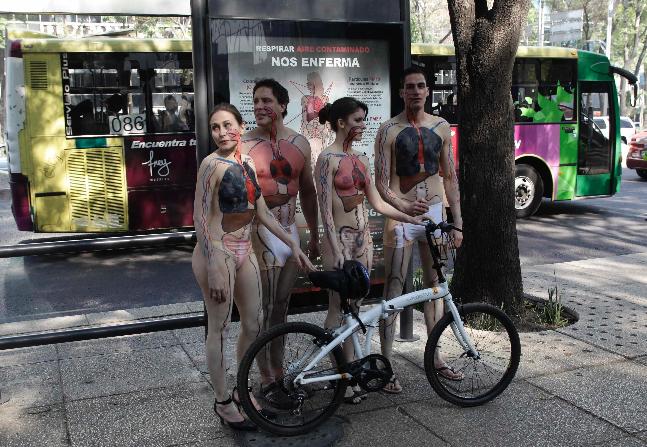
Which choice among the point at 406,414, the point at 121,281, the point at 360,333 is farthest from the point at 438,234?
the point at 121,281

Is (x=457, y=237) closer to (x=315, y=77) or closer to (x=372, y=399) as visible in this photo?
(x=372, y=399)

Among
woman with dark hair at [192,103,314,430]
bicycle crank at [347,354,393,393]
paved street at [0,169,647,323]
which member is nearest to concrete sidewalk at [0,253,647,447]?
bicycle crank at [347,354,393,393]

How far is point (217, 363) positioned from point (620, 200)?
46.6ft

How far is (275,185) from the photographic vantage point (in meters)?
4.37

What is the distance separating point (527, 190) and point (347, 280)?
34.2 ft

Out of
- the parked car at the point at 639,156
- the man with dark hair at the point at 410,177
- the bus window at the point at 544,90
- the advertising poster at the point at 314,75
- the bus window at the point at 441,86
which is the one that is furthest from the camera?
the parked car at the point at 639,156

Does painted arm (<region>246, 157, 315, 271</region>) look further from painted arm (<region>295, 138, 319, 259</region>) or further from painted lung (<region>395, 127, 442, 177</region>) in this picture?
painted lung (<region>395, 127, 442, 177</region>)

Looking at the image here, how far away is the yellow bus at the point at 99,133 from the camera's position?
1043 centimetres

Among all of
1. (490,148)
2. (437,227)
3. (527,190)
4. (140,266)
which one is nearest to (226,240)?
(437,227)

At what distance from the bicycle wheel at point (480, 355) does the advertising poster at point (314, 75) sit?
1.70 m

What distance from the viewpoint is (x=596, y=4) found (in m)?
50.4

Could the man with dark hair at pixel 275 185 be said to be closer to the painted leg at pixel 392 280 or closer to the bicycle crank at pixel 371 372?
the bicycle crank at pixel 371 372

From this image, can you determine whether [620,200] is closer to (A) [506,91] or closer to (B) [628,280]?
(B) [628,280]

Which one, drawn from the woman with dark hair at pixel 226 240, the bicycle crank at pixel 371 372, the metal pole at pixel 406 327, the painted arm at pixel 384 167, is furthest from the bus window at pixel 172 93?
the bicycle crank at pixel 371 372
